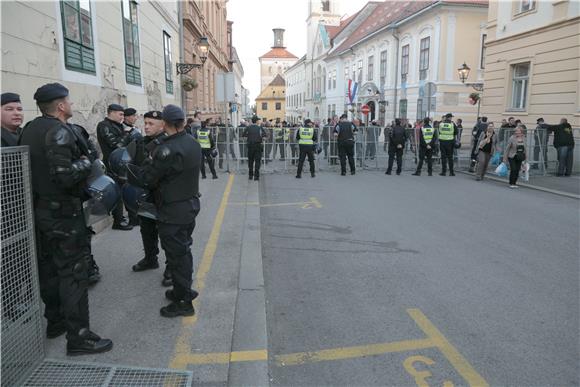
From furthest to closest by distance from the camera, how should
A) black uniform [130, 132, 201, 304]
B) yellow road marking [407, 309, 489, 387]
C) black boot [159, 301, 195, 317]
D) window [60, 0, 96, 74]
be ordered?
window [60, 0, 96, 74] → black boot [159, 301, 195, 317] → black uniform [130, 132, 201, 304] → yellow road marking [407, 309, 489, 387]

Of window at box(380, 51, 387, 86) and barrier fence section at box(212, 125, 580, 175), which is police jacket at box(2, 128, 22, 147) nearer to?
→ barrier fence section at box(212, 125, 580, 175)

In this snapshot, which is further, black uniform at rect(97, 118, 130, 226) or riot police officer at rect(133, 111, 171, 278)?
black uniform at rect(97, 118, 130, 226)

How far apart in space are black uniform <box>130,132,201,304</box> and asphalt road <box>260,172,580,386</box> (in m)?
0.99

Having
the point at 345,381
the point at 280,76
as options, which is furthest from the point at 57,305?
the point at 280,76

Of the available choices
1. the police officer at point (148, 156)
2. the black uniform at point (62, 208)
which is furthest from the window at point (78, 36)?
the black uniform at point (62, 208)

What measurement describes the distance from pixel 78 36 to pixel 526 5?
16421 mm

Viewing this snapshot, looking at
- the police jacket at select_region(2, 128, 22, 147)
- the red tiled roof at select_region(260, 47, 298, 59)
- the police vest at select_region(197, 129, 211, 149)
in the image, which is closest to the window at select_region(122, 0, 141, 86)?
the police vest at select_region(197, 129, 211, 149)

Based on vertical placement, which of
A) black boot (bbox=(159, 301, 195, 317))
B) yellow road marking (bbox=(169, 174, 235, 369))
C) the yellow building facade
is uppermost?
the yellow building facade

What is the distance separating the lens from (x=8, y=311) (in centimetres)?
288

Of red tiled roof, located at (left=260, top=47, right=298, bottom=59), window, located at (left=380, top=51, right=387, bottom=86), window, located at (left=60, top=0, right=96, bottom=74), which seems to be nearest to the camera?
window, located at (left=60, top=0, right=96, bottom=74)

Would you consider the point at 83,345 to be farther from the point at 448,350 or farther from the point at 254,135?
the point at 254,135

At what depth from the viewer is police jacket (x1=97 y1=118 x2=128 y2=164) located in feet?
20.6

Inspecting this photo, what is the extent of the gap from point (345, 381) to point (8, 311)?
2269 mm

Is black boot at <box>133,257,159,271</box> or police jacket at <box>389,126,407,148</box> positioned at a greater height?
police jacket at <box>389,126,407,148</box>
